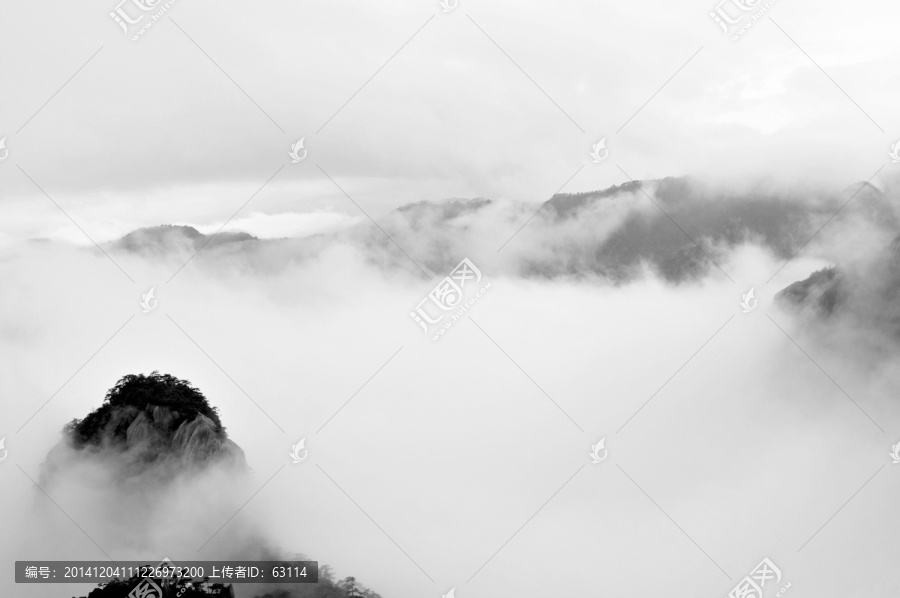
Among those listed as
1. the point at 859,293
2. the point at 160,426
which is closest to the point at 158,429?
the point at 160,426

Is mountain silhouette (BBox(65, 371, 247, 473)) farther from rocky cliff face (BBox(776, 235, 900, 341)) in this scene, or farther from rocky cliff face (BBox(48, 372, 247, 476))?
rocky cliff face (BBox(776, 235, 900, 341))

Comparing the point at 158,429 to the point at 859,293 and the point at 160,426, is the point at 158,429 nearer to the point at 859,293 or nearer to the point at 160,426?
the point at 160,426

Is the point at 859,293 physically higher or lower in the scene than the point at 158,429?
higher

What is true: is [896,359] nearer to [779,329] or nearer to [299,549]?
[779,329]

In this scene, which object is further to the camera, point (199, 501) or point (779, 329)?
point (779, 329)

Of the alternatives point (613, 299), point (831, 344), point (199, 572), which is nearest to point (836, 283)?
point (831, 344)

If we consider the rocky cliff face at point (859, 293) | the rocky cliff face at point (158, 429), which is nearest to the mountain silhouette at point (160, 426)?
the rocky cliff face at point (158, 429)

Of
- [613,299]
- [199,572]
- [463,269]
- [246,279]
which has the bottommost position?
[199,572]

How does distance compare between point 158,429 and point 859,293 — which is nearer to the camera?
point 158,429

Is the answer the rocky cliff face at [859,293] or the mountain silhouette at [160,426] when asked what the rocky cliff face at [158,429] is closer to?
the mountain silhouette at [160,426]

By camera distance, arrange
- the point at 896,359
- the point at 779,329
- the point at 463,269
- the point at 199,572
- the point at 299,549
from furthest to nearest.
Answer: the point at 779,329 → the point at 896,359 → the point at 463,269 → the point at 299,549 → the point at 199,572

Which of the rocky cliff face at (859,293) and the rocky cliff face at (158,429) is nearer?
the rocky cliff face at (158,429)
